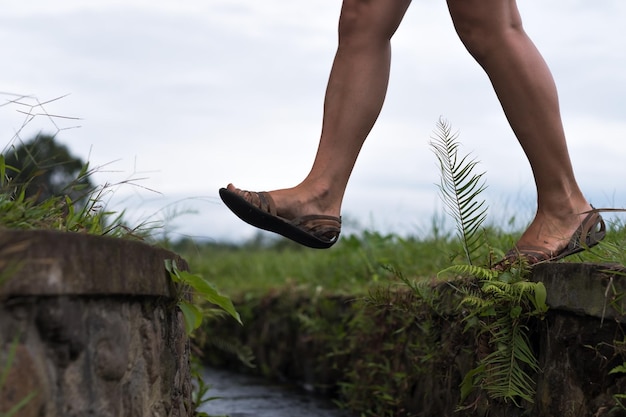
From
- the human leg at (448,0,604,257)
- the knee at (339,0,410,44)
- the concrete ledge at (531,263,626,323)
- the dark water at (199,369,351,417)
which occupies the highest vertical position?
the knee at (339,0,410,44)

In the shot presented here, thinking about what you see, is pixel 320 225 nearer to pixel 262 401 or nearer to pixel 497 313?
pixel 497 313

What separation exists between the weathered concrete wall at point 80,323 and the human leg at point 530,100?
1.17 m

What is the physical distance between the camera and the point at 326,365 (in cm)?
459

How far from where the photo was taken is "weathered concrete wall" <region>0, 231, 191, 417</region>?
57.3 inches

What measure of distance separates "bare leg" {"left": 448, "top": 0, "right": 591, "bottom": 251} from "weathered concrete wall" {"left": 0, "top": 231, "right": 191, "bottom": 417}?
117 cm

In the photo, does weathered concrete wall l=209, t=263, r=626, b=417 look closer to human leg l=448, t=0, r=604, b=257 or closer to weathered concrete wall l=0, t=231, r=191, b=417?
human leg l=448, t=0, r=604, b=257

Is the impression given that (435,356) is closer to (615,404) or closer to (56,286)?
(615,404)

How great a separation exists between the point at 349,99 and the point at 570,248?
80cm

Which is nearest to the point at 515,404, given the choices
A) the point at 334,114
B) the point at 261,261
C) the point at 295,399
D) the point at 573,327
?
the point at 573,327

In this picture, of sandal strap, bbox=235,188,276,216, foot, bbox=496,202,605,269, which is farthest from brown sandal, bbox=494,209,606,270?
sandal strap, bbox=235,188,276,216

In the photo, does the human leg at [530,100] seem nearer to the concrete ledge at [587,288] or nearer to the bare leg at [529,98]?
the bare leg at [529,98]

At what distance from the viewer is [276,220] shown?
2.36 m

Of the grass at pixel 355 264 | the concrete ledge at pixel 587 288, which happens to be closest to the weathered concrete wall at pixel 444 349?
the concrete ledge at pixel 587 288

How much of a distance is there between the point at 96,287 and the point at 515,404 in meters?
1.31
